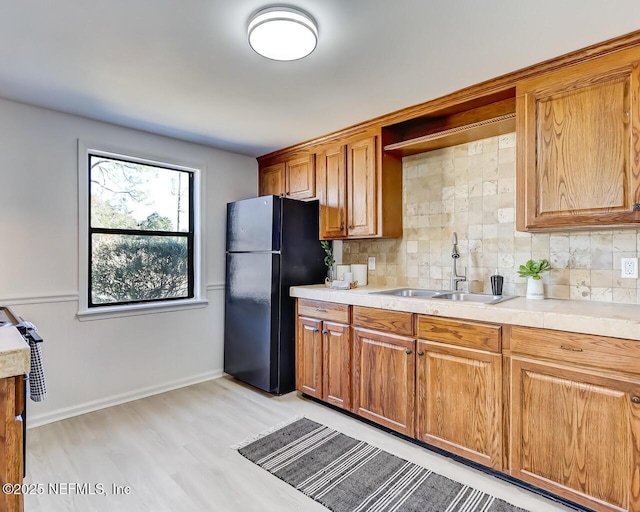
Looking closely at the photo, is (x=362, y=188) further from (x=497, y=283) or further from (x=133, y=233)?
(x=133, y=233)

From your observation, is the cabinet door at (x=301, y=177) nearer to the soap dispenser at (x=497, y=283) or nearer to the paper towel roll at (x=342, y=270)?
the paper towel roll at (x=342, y=270)

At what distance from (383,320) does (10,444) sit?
1939 millimetres

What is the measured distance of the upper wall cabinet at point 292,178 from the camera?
3457mm

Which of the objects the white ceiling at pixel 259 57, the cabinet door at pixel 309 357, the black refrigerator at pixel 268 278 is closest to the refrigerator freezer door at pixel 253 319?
the black refrigerator at pixel 268 278

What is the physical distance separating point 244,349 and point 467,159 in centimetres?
247

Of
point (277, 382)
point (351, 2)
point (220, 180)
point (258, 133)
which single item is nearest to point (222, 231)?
point (220, 180)

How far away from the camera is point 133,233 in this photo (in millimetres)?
3223

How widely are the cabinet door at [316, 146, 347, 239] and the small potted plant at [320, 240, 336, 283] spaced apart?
0.53 feet

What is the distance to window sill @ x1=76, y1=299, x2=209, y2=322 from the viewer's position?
2.91 meters

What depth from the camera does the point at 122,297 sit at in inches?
125

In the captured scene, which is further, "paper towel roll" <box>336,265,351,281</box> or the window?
"paper towel roll" <box>336,265,351,281</box>

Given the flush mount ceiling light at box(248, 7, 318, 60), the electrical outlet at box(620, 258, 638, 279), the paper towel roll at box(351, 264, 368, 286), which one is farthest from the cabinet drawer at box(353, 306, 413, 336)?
the flush mount ceiling light at box(248, 7, 318, 60)

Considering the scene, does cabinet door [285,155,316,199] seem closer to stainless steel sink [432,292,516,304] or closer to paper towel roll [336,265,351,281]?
paper towel roll [336,265,351,281]

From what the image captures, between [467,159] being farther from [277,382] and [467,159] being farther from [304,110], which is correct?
[277,382]
